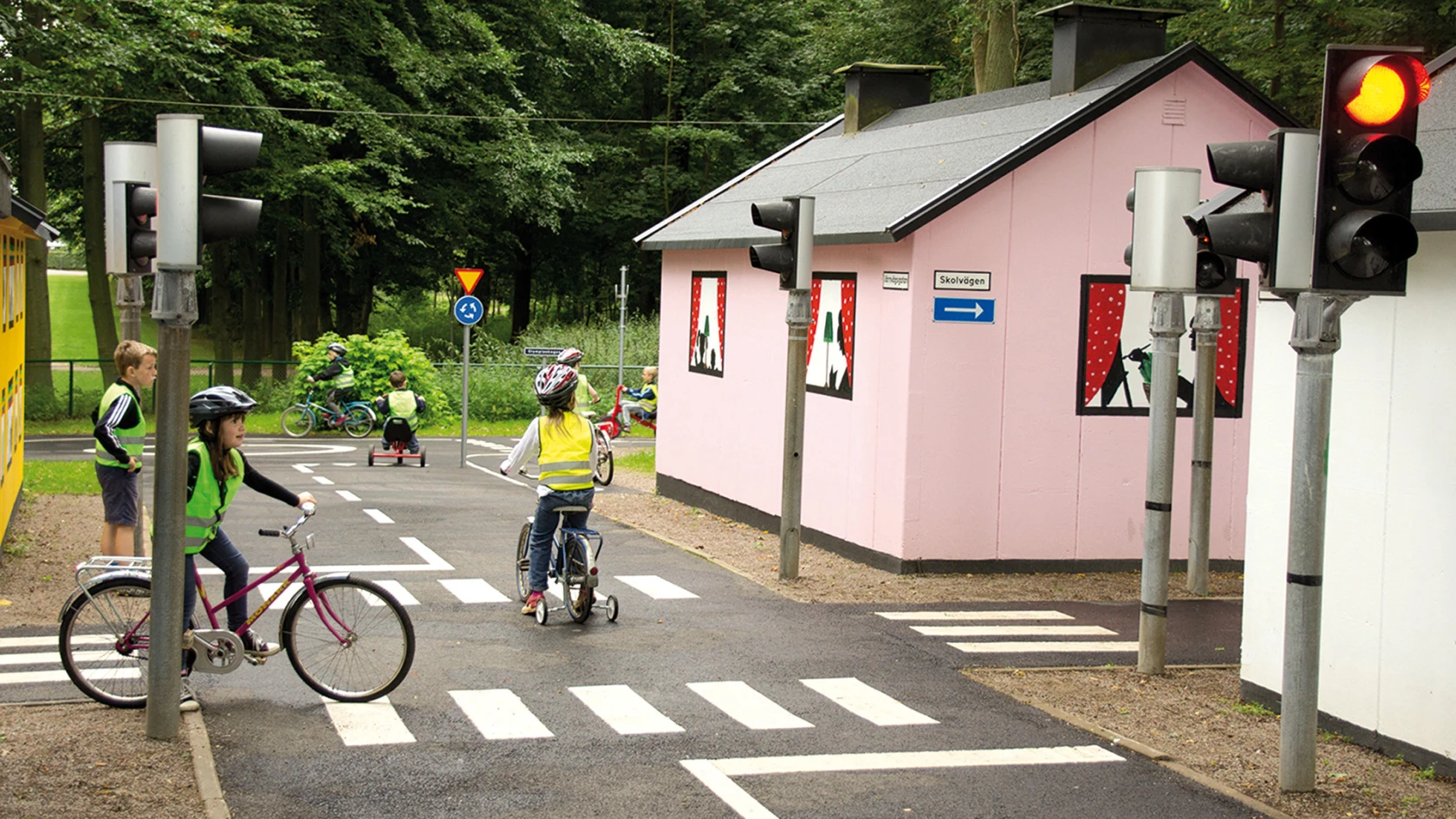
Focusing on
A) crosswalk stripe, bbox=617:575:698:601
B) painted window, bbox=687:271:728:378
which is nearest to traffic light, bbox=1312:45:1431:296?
crosswalk stripe, bbox=617:575:698:601

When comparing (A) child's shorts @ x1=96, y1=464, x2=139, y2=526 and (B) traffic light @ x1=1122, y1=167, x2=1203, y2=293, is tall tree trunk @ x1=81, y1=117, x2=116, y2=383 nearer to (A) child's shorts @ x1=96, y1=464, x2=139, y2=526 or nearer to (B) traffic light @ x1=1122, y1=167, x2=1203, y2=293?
(A) child's shorts @ x1=96, y1=464, x2=139, y2=526

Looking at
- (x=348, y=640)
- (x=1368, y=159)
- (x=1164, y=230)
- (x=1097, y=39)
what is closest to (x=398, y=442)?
(x=1097, y=39)

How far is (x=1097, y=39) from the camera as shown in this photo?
15.4m

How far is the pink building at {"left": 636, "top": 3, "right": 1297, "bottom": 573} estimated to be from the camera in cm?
1374

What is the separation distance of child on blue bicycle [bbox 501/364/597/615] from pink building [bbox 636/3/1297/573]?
12.3 ft

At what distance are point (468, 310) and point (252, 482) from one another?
54.9ft

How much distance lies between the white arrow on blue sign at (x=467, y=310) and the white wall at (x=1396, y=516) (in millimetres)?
17565

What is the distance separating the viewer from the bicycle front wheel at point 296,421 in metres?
30.5

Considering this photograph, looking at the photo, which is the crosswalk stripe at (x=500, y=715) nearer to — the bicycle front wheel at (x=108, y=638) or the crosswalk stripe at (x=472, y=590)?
the bicycle front wheel at (x=108, y=638)

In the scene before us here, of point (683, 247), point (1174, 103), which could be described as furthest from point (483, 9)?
point (1174, 103)

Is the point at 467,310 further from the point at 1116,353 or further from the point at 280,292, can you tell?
the point at 280,292

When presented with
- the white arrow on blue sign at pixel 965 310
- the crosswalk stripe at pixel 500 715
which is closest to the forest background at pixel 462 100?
the white arrow on blue sign at pixel 965 310

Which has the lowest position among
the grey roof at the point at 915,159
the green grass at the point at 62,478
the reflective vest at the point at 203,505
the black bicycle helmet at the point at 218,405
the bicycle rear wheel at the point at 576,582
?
the green grass at the point at 62,478

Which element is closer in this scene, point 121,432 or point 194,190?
point 194,190
